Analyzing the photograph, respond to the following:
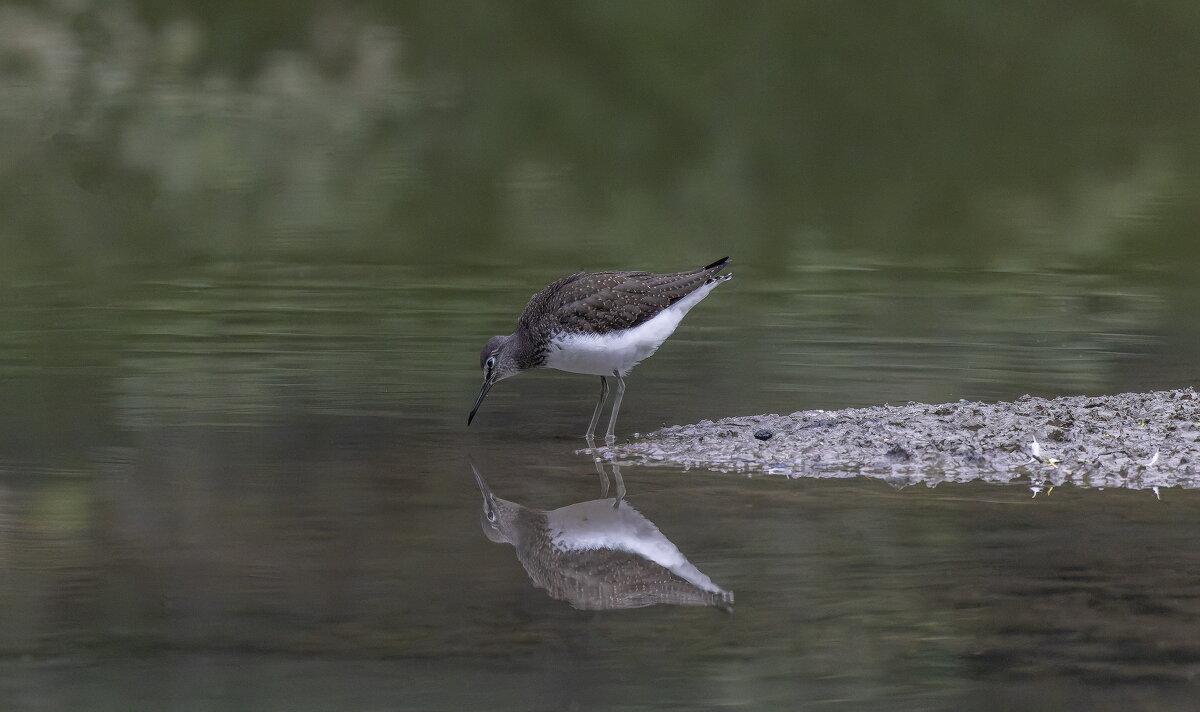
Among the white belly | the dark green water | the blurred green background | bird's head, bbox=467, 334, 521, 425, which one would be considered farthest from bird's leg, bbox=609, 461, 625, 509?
the blurred green background

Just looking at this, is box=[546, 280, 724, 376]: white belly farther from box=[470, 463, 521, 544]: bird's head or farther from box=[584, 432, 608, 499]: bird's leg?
box=[470, 463, 521, 544]: bird's head

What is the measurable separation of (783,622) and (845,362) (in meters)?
6.68

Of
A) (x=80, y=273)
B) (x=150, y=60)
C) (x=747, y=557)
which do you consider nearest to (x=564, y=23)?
(x=150, y=60)

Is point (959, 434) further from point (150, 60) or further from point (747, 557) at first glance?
point (150, 60)

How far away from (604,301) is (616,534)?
9.93ft

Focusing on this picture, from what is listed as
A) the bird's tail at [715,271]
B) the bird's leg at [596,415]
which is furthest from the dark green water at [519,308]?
the bird's tail at [715,271]

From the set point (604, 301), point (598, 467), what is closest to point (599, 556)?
point (598, 467)

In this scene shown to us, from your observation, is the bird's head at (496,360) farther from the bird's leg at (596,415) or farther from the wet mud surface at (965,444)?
the wet mud surface at (965,444)

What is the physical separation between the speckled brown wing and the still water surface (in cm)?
78

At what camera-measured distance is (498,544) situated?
9.03 metres

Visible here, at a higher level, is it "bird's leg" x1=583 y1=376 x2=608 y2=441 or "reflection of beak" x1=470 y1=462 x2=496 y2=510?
"bird's leg" x1=583 y1=376 x2=608 y2=441

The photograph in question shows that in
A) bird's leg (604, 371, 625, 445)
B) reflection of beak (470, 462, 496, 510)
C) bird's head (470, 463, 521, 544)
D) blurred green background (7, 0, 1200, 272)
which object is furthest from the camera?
blurred green background (7, 0, 1200, 272)

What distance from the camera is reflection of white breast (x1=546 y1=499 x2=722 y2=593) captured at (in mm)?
8570

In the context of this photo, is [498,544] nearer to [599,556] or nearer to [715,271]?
[599,556]
